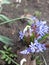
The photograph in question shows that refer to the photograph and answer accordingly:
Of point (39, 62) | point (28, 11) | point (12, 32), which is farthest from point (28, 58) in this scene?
point (28, 11)

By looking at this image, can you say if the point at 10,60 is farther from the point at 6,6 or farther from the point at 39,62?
the point at 6,6

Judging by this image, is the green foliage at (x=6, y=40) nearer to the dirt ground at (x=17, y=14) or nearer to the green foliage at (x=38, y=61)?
the dirt ground at (x=17, y=14)

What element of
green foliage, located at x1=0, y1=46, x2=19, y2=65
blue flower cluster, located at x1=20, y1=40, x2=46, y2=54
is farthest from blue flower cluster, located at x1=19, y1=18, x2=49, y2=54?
green foliage, located at x1=0, y1=46, x2=19, y2=65

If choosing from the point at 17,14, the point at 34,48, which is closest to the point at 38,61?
the point at 34,48

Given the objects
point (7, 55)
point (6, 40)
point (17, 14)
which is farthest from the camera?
point (17, 14)

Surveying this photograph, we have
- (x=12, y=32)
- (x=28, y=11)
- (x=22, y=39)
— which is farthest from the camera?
(x=28, y=11)

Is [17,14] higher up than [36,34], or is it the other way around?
[36,34]

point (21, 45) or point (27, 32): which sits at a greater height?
point (27, 32)

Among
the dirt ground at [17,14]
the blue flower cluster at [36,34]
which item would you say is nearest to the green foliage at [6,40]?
the dirt ground at [17,14]

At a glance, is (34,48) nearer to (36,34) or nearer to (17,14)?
(36,34)
